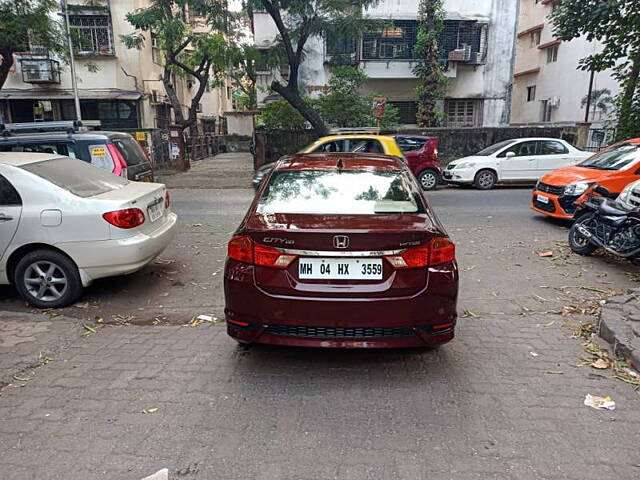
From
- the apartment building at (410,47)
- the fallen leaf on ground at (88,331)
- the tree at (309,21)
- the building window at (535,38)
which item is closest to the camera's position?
the fallen leaf on ground at (88,331)

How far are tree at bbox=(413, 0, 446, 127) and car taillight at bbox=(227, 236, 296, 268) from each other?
1753 centimetres

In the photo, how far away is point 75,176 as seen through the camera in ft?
17.1

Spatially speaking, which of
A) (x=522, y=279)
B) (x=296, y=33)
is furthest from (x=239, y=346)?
(x=296, y=33)

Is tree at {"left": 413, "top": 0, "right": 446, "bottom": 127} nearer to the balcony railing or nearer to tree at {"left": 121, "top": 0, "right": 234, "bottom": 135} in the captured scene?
tree at {"left": 121, "top": 0, "right": 234, "bottom": 135}

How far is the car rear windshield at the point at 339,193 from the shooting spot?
3.61m

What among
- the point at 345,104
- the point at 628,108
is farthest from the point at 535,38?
the point at 628,108

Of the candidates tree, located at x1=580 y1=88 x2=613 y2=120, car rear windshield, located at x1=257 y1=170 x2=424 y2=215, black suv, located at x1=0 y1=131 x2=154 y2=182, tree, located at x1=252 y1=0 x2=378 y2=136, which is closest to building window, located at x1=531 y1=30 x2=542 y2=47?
tree, located at x1=580 y1=88 x2=613 y2=120

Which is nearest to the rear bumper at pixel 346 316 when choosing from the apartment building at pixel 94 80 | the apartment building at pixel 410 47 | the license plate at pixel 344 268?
the license plate at pixel 344 268

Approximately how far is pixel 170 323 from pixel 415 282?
8.35ft

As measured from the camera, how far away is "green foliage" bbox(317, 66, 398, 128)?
18328 mm

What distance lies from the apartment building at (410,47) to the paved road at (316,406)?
58.1 feet

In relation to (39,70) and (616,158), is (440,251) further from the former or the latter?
(39,70)

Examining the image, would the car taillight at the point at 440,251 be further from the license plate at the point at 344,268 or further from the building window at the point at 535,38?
the building window at the point at 535,38

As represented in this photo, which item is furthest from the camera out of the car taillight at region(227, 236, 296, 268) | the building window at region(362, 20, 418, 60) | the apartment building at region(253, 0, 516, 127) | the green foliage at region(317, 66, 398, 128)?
the building window at region(362, 20, 418, 60)
